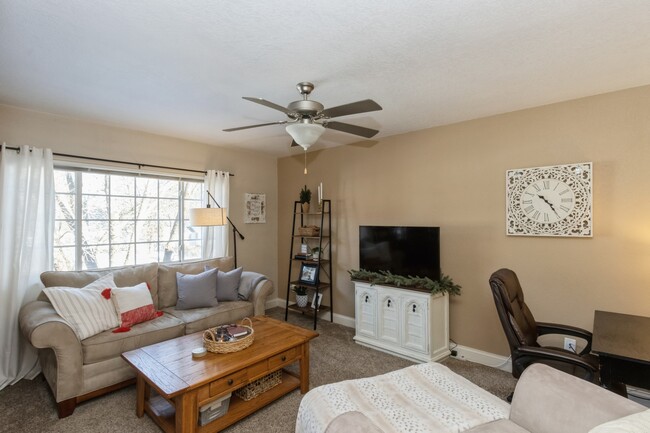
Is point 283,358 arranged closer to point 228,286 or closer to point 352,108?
point 228,286

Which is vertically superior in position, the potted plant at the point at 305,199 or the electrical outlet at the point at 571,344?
the potted plant at the point at 305,199

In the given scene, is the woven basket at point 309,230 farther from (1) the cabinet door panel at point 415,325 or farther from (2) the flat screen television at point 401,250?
(1) the cabinet door panel at point 415,325

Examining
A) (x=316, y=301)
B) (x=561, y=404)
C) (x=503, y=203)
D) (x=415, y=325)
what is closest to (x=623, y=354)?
(x=561, y=404)

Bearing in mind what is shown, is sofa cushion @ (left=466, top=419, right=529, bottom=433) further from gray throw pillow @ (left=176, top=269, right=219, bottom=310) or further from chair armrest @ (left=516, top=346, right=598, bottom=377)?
gray throw pillow @ (left=176, top=269, right=219, bottom=310)

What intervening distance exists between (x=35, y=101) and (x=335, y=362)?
12.2 feet

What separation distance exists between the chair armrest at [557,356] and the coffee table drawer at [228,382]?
1849 mm

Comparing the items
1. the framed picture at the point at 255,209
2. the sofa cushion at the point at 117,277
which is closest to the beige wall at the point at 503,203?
the framed picture at the point at 255,209

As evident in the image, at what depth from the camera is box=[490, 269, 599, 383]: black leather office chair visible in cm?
192

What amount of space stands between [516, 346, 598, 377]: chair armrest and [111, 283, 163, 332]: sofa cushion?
3.12m

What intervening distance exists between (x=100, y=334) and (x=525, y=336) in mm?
3317

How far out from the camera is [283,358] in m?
2.53

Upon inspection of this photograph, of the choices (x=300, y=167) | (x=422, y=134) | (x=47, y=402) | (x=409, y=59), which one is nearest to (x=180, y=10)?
(x=409, y=59)

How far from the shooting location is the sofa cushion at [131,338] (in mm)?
2531

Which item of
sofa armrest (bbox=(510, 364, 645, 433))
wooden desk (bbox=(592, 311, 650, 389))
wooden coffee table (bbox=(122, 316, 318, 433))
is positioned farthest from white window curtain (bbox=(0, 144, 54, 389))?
wooden desk (bbox=(592, 311, 650, 389))
